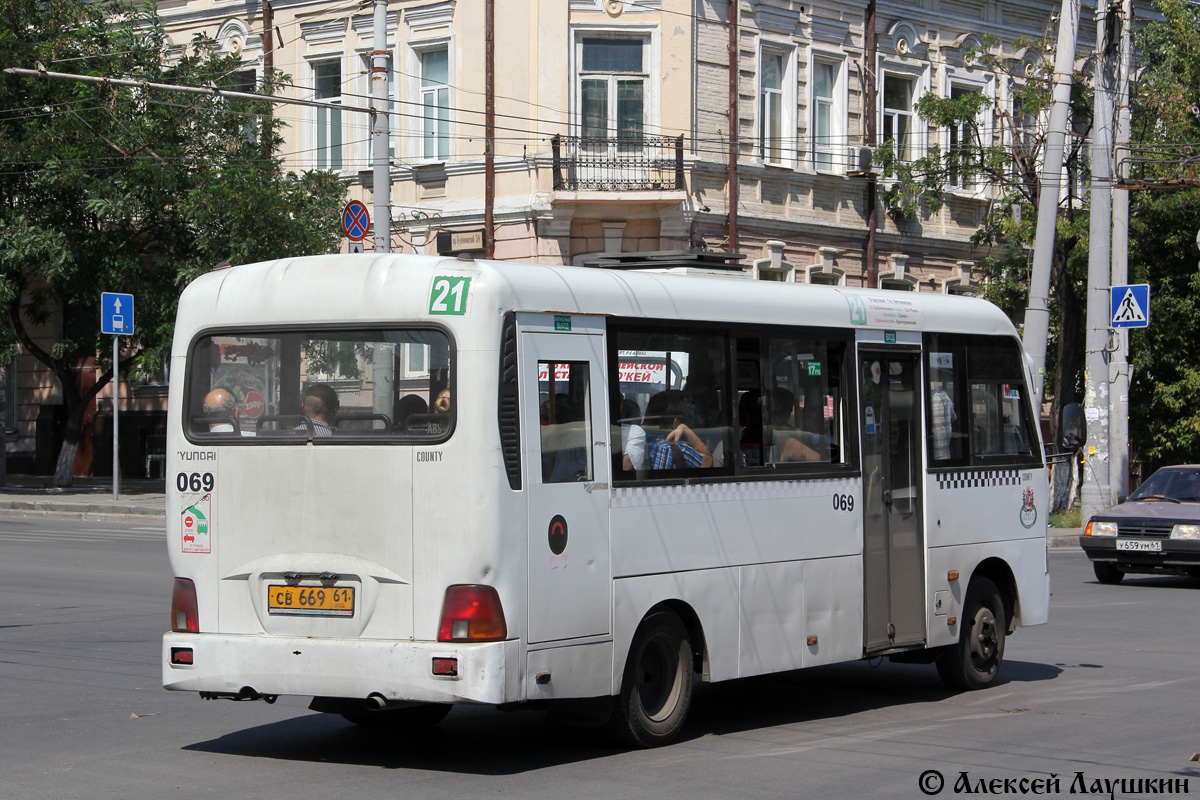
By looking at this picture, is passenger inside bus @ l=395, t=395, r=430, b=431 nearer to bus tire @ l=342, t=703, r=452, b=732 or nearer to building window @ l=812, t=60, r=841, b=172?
bus tire @ l=342, t=703, r=452, b=732

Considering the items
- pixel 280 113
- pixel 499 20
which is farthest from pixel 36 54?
pixel 499 20

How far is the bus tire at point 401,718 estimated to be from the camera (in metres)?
8.95

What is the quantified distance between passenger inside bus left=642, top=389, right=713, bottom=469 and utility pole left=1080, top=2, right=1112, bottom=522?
1882 cm

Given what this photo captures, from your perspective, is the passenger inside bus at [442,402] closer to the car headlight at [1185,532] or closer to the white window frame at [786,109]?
the car headlight at [1185,532]

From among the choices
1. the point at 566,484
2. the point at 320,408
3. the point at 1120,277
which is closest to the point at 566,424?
the point at 566,484

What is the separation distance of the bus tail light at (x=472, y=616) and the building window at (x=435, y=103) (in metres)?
24.2

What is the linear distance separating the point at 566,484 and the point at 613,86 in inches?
901

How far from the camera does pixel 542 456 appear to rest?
7.83 m

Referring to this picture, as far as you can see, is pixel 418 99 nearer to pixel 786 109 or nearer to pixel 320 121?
pixel 320 121

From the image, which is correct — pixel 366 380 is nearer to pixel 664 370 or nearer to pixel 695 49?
pixel 664 370

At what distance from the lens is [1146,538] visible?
18.5 metres

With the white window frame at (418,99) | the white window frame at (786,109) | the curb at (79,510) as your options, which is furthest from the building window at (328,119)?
the curb at (79,510)

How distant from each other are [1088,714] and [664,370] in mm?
3518

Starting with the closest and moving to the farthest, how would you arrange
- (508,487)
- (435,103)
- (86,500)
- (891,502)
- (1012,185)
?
1. (508,487)
2. (891,502)
3. (86,500)
4. (1012,185)
5. (435,103)
